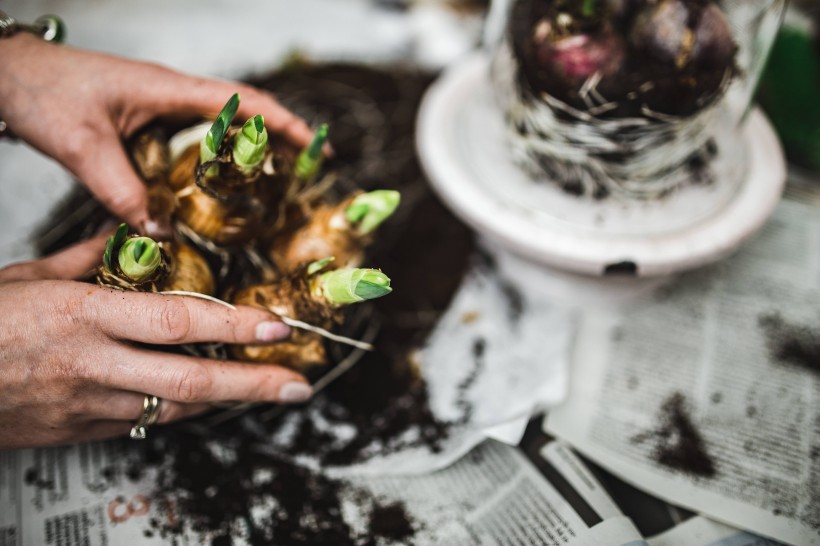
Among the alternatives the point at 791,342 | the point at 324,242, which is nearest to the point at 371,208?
the point at 324,242

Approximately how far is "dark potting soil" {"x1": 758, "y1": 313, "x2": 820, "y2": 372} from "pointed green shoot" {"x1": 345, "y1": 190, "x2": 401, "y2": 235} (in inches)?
26.3

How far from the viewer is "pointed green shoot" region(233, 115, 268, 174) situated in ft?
1.85

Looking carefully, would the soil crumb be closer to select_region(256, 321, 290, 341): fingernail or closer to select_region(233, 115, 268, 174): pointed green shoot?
select_region(256, 321, 290, 341): fingernail

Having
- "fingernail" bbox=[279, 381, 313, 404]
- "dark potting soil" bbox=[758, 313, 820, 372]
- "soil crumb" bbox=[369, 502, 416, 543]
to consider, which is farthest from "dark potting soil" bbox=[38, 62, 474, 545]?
"dark potting soil" bbox=[758, 313, 820, 372]

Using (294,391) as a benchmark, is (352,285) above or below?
above

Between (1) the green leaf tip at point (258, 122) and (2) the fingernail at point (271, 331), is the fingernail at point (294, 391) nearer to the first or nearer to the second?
(2) the fingernail at point (271, 331)

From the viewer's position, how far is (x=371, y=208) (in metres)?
0.68

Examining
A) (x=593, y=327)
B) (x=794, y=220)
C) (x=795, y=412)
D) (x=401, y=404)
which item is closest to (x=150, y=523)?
(x=401, y=404)

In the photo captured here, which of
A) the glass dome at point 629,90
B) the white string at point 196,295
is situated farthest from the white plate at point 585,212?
the white string at point 196,295

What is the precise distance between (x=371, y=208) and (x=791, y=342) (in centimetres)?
72

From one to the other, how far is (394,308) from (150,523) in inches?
18.1

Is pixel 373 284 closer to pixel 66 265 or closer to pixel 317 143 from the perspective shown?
pixel 317 143

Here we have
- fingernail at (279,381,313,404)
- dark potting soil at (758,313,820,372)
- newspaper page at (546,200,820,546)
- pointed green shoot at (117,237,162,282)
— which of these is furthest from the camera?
dark potting soil at (758,313,820,372)

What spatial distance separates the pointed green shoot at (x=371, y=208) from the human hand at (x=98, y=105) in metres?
0.17
